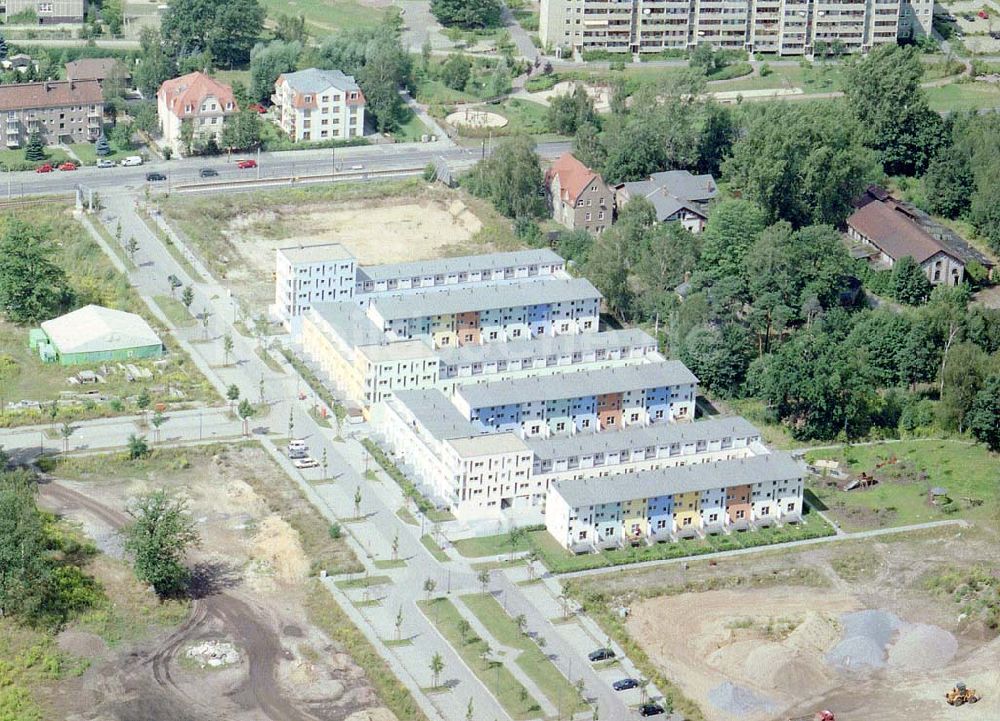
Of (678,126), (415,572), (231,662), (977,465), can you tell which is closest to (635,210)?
(678,126)

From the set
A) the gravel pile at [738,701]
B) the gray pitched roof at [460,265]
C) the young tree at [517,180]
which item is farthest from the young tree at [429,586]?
the young tree at [517,180]

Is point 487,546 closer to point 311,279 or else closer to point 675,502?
point 675,502

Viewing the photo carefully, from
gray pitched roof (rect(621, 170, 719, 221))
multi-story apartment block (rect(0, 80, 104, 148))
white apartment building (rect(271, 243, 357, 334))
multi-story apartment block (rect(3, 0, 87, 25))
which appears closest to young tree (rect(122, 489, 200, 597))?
white apartment building (rect(271, 243, 357, 334))

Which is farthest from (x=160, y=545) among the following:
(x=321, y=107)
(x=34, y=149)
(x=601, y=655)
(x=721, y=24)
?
(x=721, y=24)

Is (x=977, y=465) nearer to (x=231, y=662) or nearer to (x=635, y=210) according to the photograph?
(x=635, y=210)

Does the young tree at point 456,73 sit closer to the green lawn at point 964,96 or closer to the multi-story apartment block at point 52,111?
the multi-story apartment block at point 52,111

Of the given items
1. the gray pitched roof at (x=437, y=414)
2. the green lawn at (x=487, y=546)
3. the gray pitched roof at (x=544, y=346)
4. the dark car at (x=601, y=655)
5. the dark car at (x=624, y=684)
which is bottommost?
the dark car at (x=624, y=684)

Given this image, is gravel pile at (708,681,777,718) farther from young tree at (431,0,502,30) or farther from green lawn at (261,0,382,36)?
young tree at (431,0,502,30)
